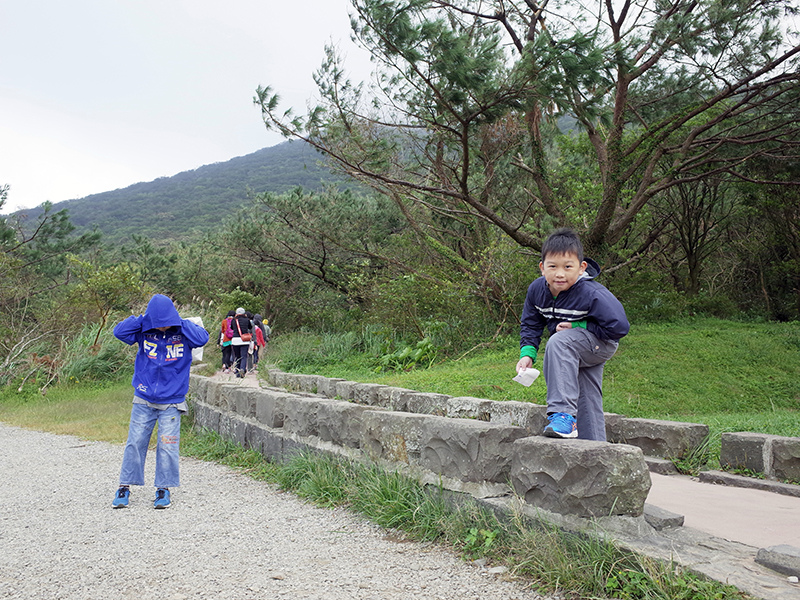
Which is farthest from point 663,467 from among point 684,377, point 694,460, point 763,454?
point 684,377

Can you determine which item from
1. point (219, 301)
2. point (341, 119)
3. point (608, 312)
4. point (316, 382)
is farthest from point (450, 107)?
point (219, 301)

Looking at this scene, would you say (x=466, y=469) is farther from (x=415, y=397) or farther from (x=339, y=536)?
(x=415, y=397)

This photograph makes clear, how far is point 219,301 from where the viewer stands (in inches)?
920

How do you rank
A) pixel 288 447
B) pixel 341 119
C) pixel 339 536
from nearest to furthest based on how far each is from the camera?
1. pixel 339 536
2. pixel 288 447
3. pixel 341 119

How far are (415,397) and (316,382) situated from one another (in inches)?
118

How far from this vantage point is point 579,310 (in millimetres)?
3400

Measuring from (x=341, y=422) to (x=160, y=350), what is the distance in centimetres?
166

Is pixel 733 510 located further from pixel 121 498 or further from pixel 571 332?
pixel 121 498

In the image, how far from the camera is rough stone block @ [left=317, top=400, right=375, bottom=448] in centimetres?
497

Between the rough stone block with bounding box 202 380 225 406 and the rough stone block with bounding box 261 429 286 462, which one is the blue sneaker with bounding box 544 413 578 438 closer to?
the rough stone block with bounding box 261 429 286 462

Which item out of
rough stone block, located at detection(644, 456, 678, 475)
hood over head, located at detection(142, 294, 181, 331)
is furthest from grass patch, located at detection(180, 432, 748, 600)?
rough stone block, located at detection(644, 456, 678, 475)

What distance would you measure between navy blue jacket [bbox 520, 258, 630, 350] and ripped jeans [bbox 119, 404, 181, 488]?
3.23m

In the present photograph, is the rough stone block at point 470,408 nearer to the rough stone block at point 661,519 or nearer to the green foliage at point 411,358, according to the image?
the rough stone block at point 661,519

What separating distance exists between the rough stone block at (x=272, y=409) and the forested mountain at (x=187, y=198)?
4207 centimetres
